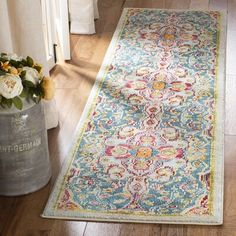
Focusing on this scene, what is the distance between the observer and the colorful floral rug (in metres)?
2.45

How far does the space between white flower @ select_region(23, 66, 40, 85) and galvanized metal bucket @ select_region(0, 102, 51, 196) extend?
0.30 feet

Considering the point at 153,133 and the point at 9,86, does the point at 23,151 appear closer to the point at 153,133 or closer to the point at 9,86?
the point at 9,86

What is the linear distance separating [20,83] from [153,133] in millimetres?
847

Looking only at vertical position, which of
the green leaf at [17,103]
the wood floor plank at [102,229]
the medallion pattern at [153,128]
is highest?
the green leaf at [17,103]

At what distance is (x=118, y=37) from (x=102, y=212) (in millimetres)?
1662

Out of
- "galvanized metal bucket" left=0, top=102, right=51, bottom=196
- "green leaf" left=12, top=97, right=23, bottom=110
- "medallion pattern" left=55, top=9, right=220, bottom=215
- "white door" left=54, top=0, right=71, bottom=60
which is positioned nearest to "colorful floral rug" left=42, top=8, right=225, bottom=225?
"medallion pattern" left=55, top=9, right=220, bottom=215

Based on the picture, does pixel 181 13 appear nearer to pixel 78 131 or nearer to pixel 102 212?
pixel 78 131

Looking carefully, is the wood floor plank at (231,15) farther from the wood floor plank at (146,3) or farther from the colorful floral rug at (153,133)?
the wood floor plank at (146,3)

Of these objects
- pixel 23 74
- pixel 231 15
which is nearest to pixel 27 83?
pixel 23 74

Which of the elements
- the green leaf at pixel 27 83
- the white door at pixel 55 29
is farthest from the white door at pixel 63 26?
the green leaf at pixel 27 83

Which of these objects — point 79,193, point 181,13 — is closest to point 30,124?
point 79,193

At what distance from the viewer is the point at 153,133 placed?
2.91 meters

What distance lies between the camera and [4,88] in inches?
88.0

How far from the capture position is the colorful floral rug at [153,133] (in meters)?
2.45
